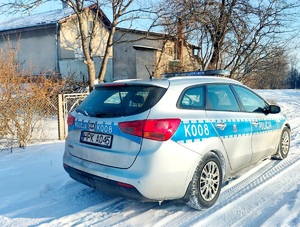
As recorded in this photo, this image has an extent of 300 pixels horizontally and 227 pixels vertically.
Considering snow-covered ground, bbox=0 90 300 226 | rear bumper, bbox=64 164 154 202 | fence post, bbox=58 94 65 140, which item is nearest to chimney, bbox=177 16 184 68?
fence post, bbox=58 94 65 140

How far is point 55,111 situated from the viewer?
23.0ft

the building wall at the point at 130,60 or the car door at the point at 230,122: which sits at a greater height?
the building wall at the point at 130,60

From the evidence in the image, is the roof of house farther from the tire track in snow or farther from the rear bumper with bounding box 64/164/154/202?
the rear bumper with bounding box 64/164/154/202

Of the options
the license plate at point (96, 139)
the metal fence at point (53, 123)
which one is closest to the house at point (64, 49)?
the metal fence at point (53, 123)

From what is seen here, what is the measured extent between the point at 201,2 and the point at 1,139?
9459mm

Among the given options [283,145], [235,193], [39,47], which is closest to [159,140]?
[235,193]

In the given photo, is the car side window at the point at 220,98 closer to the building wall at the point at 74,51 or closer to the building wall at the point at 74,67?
the building wall at the point at 74,51

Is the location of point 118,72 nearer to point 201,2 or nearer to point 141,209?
point 201,2

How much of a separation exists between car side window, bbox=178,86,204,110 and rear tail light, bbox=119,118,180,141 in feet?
1.17

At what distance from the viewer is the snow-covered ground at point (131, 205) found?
2.83 m

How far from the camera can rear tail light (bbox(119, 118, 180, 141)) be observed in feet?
8.57

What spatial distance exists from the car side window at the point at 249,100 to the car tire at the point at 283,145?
0.98m

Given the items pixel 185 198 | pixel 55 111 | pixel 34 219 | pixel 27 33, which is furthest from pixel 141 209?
pixel 27 33

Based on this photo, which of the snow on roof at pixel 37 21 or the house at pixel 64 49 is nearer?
the house at pixel 64 49
